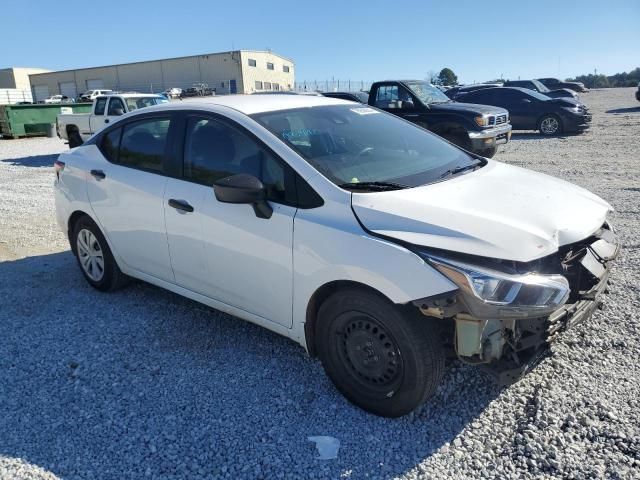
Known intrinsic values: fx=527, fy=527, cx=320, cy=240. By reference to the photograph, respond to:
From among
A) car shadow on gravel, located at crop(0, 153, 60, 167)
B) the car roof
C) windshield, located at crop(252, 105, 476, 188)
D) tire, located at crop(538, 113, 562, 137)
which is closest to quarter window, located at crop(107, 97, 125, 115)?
car shadow on gravel, located at crop(0, 153, 60, 167)

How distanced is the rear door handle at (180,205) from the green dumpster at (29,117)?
19715 millimetres

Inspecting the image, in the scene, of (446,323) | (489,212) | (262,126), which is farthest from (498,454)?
(262,126)

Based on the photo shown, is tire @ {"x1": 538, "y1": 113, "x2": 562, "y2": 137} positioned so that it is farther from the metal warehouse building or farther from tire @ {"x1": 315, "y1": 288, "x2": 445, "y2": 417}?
the metal warehouse building

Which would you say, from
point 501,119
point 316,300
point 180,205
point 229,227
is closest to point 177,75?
point 501,119

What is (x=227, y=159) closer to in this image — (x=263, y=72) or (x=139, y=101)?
(x=139, y=101)

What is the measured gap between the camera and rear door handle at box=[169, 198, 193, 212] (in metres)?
3.65

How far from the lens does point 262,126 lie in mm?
3383

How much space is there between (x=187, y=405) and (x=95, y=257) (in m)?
2.23

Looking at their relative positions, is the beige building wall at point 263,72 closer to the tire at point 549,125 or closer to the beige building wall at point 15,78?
the beige building wall at point 15,78

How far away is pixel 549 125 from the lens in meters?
16.7

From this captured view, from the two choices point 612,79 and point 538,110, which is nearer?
point 538,110

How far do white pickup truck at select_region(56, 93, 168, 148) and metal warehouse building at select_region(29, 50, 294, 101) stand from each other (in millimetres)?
49793

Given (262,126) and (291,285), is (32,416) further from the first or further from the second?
(262,126)

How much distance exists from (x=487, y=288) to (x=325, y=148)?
1.44 meters
